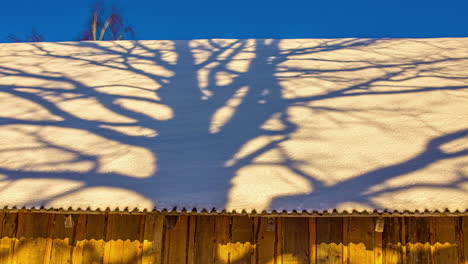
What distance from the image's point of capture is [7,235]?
14.0 feet

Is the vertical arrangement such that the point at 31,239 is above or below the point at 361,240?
below

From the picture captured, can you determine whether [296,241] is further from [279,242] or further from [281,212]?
[281,212]

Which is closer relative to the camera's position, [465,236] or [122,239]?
[465,236]

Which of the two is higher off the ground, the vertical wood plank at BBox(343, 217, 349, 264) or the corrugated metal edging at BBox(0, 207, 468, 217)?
the corrugated metal edging at BBox(0, 207, 468, 217)

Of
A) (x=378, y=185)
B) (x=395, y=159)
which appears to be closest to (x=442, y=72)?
(x=395, y=159)

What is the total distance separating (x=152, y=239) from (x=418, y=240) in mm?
A: 2950

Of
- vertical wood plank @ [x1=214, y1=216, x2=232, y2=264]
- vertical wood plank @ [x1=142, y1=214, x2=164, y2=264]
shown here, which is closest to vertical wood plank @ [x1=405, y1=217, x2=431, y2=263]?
vertical wood plank @ [x1=214, y1=216, x2=232, y2=264]

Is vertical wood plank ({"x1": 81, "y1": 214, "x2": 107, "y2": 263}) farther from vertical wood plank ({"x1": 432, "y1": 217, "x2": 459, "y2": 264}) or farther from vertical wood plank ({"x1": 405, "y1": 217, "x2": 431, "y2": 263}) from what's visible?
vertical wood plank ({"x1": 432, "y1": 217, "x2": 459, "y2": 264})

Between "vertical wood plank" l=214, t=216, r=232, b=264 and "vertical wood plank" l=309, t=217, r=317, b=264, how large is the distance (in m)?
0.91

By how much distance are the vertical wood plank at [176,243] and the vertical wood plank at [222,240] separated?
36 cm

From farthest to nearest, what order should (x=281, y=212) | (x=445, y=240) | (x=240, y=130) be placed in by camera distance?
1. (x=240, y=130)
2. (x=445, y=240)
3. (x=281, y=212)

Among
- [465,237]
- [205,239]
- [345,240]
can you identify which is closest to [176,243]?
[205,239]

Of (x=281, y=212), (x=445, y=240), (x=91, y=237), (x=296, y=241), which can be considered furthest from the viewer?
(x=91, y=237)

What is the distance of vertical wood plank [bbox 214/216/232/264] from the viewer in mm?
4152
